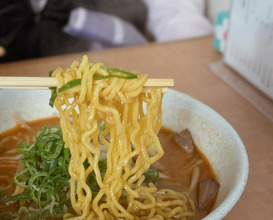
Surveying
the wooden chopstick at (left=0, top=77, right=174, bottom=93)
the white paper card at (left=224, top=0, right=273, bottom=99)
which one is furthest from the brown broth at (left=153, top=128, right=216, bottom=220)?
the white paper card at (left=224, top=0, right=273, bottom=99)

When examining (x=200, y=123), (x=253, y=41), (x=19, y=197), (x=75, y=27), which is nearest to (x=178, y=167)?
(x=200, y=123)

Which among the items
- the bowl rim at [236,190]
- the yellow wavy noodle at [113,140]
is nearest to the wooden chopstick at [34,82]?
the yellow wavy noodle at [113,140]

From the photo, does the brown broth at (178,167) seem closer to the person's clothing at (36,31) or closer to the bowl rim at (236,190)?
the bowl rim at (236,190)

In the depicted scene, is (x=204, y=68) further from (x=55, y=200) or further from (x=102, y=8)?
(x=102, y=8)

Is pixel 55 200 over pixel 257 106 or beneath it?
over

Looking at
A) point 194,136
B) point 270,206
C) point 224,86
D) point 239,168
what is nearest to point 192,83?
point 224,86

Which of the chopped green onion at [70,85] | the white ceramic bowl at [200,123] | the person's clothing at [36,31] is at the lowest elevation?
the person's clothing at [36,31]
